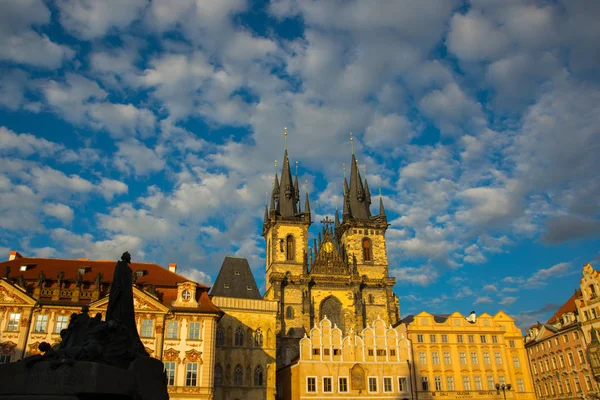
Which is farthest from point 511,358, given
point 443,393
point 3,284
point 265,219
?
point 3,284

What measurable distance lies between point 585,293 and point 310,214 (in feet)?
111

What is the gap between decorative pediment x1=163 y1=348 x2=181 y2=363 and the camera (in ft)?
120

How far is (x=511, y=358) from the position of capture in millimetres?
50500

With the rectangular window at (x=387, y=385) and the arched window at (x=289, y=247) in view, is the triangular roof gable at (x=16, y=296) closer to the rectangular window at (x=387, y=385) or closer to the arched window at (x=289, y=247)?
the rectangular window at (x=387, y=385)

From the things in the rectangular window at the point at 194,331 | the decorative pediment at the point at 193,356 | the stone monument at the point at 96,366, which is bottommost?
the stone monument at the point at 96,366

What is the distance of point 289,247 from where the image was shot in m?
66.8

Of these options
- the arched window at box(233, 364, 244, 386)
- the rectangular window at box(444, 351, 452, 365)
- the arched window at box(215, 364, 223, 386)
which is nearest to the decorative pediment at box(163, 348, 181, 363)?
the arched window at box(215, 364, 223, 386)

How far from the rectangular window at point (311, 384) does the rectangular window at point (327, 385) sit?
84 centimetres

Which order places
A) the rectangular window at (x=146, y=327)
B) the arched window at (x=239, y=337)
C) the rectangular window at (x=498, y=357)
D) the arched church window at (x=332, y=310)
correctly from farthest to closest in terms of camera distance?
1. the arched church window at (x=332, y=310)
2. the rectangular window at (x=498, y=357)
3. the arched window at (x=239, y=337)
4. the rectangular window at (x=146, y=327)

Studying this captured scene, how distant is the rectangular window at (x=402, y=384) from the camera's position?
4566 cm

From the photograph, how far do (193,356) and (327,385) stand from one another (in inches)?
515

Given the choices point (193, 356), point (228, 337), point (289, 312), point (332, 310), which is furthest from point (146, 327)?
point (332, 310)

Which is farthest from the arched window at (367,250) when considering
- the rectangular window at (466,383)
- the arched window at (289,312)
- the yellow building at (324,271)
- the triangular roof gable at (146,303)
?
the triangular roof gable at (146,303)

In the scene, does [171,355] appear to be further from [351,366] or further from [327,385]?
[351,366]
